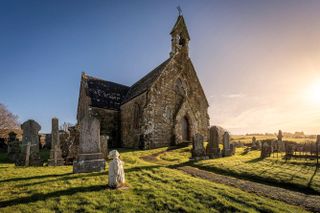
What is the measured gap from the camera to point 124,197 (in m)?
6.55

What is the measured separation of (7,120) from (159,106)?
30793mm

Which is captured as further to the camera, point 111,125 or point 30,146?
point 111,125

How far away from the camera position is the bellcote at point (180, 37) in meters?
27.0

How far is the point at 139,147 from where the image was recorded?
22312 mm

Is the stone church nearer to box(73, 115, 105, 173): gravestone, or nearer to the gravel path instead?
box(73, 115, 105, 173): gravestone

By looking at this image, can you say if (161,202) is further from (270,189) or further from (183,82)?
(183,82)

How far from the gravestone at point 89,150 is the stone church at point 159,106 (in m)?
11.7

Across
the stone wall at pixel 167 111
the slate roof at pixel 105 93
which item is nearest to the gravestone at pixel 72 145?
the stone wall at pixel 167 111

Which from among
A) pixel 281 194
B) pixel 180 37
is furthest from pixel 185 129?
pixel 281 194

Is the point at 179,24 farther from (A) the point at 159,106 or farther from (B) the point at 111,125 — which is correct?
(B) the point at 111,125

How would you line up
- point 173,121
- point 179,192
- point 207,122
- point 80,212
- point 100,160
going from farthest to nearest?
1. point 207,122
2. point 173,121
3. point 100,160
4. point 179,192
5. point 80,212

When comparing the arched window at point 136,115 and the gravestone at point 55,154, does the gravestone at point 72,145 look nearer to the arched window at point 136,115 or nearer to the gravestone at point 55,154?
the gravestone at point 55,154

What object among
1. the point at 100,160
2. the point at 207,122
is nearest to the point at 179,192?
the point at 100,160

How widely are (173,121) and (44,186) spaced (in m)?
17.9
